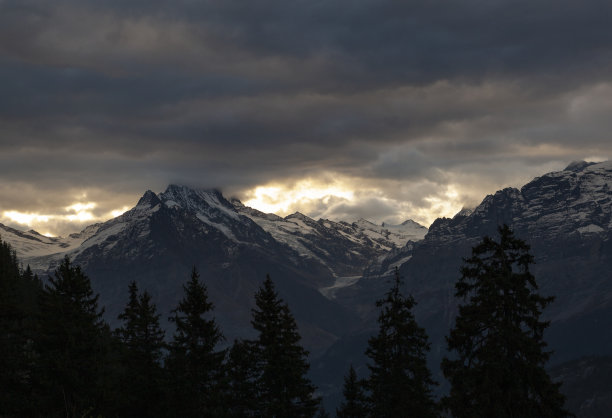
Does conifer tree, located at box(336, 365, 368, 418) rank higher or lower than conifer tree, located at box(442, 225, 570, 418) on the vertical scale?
lower

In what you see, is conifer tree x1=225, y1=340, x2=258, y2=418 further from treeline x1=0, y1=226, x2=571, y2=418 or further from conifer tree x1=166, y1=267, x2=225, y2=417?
conifer tree x1=166, y1=267, x2=225, y2=417

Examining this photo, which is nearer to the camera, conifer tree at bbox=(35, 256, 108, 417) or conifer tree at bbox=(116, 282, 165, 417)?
conifer tree at bbox=(35, 256, 108, 417)

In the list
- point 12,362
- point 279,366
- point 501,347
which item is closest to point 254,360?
point 279,366

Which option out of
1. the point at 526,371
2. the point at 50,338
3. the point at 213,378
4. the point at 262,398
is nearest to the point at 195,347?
the point at 213,378

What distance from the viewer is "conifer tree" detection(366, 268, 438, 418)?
62.2 meters

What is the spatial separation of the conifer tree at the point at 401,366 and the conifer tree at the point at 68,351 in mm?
21130

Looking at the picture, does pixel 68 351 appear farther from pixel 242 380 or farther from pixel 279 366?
pixel 279 366

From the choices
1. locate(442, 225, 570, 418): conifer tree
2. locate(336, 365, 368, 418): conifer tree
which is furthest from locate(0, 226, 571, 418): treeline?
locate(336, 365, 368, 418): conifer tree

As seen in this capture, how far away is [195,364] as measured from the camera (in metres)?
61.1

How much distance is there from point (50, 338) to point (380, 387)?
993 inches

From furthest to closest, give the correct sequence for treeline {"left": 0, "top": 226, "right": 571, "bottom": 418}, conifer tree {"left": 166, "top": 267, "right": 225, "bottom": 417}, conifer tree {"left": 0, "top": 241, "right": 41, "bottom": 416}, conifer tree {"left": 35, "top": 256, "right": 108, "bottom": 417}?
conifer tree {"left": 166, "top": 267, "right": 225, "bottom": 417} → conifer tree {"left": 35, "top": 256, "right": 108, "bottom": 417} → conifer tree {"left": 0, "top": 241, "right": 41, "bottom": 416} → treeline {"left": 0, "top": 226, "right": 571, "bottom": 418}

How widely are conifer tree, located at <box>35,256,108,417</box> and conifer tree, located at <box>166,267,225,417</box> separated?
5823mm

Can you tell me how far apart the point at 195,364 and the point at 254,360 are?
5.18 m

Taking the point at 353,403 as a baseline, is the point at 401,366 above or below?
above
